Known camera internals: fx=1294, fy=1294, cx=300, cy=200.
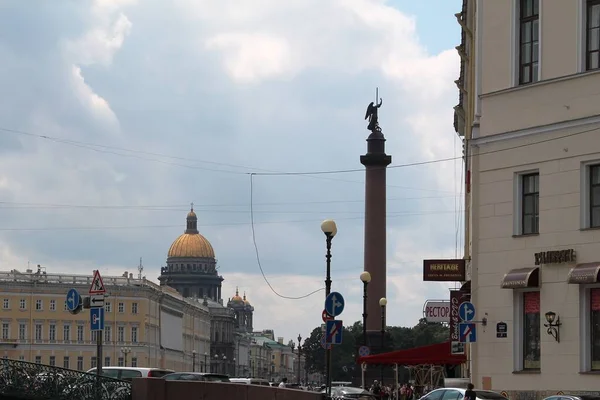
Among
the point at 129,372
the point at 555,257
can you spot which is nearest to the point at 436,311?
the point at 129,372

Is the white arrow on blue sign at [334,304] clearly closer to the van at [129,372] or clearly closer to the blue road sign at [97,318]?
the blue road sign at [97,318]

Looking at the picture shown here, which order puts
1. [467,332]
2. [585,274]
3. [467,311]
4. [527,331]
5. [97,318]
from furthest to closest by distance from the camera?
[527,331]
[467,311]
[467,332]
[585,274]
[97,318]

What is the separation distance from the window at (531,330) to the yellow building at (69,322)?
127455 millimetres

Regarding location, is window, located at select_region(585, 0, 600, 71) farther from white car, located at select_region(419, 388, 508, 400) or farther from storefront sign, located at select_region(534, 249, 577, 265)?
white car, located at select_region(419, 388, 508, 400)

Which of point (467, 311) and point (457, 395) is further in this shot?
point (467, 311)

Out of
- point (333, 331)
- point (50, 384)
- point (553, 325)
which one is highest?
point (553, 325)

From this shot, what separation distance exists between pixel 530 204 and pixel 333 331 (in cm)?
616

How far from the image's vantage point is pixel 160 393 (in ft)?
99.5

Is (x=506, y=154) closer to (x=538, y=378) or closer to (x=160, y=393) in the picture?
(x=538, y=378)

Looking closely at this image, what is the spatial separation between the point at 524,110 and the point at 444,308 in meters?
17.7

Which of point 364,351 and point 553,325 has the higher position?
point 553,325

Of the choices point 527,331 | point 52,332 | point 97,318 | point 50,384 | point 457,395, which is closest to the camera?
point 97,318

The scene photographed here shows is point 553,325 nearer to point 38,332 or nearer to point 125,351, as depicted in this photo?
point 125,351

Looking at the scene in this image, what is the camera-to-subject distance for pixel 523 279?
31.8 metres
